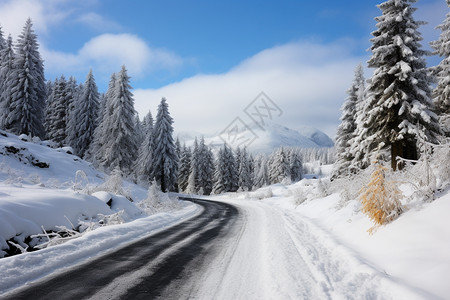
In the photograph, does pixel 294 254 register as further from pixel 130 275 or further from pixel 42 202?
pixel 42 202

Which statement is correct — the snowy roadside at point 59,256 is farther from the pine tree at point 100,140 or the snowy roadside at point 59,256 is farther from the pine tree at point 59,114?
the pine tree at point 59,114

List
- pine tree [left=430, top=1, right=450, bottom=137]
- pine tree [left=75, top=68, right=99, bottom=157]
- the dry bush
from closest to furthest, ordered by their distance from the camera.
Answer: the dry bush < pine tree [left=430, top=1, right=450, bottom=137] < pine tree [left=75, top=68, right=99, bottom=157]

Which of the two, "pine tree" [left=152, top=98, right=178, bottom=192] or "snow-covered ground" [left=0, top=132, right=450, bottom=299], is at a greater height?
"pine tree" [left=152, top=98, right=178, bottom=192]

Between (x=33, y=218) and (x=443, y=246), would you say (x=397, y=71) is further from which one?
(x=33, y=218)

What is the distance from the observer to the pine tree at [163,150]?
3922 cm

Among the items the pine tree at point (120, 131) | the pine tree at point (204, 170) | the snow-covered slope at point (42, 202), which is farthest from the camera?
the pine tree at point (204, 170)

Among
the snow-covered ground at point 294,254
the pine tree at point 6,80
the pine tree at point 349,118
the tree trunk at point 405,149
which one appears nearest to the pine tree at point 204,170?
the pine tree at point 6,80

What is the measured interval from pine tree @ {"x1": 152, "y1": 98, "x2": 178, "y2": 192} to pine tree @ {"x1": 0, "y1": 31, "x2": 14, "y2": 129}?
17.6m

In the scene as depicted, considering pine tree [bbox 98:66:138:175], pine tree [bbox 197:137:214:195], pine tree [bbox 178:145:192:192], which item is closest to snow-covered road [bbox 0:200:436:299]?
pine tree [bbox 98:66:138:175]

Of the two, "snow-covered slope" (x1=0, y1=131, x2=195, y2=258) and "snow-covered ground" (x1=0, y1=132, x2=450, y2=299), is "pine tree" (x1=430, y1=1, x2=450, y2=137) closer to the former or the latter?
"snow-covered ground" (x1=0, y1=132, x2=450, y2=299)

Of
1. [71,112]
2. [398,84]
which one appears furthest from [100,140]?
[398,84]

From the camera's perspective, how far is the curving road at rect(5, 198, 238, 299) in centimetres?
403

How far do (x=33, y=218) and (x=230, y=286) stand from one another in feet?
20.9

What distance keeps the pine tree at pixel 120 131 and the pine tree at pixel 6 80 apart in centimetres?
1083
